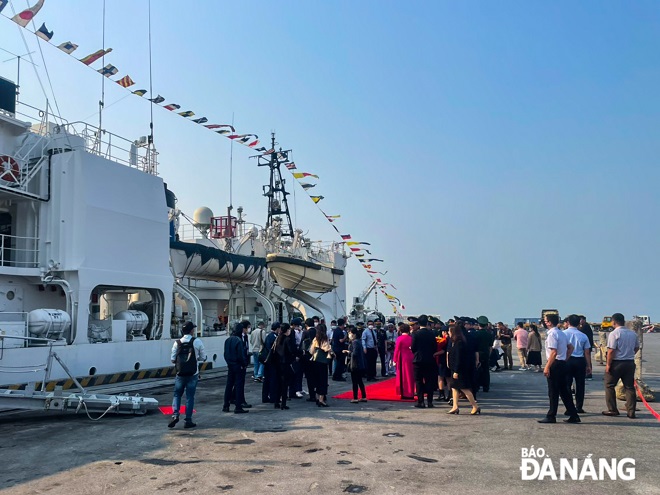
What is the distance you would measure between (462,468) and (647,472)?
1.80m

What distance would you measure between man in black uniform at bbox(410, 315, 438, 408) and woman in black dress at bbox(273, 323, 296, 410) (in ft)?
7.33

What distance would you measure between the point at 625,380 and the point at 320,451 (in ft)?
16.2

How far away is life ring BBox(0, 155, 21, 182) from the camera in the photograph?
39.1 ft

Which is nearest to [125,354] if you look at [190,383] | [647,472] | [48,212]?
[48,212]

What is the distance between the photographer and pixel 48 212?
42.4 feet

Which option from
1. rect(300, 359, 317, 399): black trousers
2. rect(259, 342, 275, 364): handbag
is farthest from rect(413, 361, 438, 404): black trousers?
rect(259, 342, 275, 364): handbag

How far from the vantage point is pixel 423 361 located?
945 centimetres

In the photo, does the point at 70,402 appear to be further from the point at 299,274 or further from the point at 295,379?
the point at 299,274

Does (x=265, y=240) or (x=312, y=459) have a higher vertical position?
(x=265, y=240)

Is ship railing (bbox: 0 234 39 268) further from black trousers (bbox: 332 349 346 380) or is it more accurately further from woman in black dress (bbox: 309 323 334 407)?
black trousers (bbox: 332 349 346 380)

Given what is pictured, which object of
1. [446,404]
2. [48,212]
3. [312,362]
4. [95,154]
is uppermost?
[95,154]

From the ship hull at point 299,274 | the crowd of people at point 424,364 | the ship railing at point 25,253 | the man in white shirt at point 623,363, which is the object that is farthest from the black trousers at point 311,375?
the ship hull at point 299,274

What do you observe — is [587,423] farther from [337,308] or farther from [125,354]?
[337,308]

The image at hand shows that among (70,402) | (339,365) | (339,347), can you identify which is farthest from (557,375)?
(70,402)
